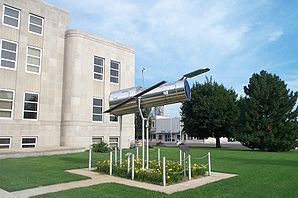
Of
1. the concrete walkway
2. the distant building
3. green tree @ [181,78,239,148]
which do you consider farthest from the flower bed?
the distant building

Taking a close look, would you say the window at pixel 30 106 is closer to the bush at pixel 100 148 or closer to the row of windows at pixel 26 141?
the row of windows at pixel 26 141

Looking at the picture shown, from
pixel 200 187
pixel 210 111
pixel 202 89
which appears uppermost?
pixel 202 89

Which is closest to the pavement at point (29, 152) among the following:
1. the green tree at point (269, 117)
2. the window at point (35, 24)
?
the window at point (35, 24)

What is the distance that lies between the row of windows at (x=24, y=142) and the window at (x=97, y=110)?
5.61 meters

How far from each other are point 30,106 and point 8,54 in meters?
4.41

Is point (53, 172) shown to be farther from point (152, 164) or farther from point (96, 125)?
point (96, 125)

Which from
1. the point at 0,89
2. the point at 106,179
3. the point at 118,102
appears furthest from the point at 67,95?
the point at 106,179

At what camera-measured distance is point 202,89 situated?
133 ft

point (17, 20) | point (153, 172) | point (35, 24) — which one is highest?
point (35, 24)

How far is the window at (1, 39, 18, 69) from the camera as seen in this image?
74.6 feet

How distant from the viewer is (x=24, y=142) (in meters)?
23.3

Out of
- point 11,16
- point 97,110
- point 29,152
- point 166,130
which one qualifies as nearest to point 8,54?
point 11,16

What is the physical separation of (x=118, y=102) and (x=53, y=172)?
4036 millimetres

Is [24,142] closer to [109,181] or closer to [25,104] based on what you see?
[25,104]
